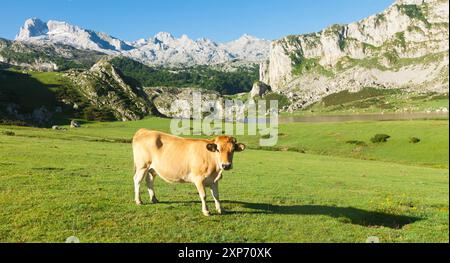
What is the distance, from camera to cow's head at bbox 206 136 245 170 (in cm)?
1498

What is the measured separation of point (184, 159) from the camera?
16.9 meters

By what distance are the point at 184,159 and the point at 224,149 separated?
2441mm

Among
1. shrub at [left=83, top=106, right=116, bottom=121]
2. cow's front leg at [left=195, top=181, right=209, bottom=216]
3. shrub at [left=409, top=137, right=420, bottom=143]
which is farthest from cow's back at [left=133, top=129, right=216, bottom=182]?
shrub at [left=83, top=106, right=116, bottom=121]

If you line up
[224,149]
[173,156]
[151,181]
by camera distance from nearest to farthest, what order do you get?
1. [224,149]
2. [173,156]
3. [151,181]

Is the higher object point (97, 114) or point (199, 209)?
point (97, 114)

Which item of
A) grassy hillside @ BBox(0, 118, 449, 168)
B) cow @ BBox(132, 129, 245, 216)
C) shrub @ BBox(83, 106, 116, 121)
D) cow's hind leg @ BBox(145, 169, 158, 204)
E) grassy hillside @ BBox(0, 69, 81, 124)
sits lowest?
grassy hillside @ BBox(0, 118, 449, 168)

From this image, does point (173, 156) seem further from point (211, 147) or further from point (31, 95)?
point (31, 95)

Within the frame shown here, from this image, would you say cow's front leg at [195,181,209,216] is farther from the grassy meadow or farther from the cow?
the grassy meadow

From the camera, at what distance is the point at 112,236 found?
13562 millimetres

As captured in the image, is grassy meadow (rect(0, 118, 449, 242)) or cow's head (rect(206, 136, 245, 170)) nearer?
grassy meadow (rect(0, 118, 449, 242))

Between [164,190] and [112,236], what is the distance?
31.5 feet

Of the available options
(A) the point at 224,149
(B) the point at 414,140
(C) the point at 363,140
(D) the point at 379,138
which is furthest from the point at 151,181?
(C) the point at 363,140
